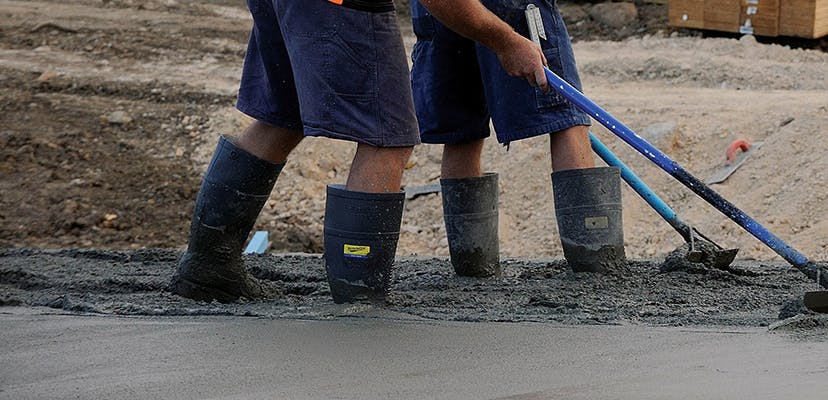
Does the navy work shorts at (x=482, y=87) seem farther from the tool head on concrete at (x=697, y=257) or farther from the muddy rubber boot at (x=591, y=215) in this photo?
the tool head on concrete at (x=697, y=257)

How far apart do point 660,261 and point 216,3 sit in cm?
929

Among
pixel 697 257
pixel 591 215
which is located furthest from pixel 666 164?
pixel 697 257

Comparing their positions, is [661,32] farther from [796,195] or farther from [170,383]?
[170,383]

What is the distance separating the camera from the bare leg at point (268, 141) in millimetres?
3867

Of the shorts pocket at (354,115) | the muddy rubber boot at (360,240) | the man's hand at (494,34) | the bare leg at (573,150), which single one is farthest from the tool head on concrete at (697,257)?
the shorts pocket at (354,115)

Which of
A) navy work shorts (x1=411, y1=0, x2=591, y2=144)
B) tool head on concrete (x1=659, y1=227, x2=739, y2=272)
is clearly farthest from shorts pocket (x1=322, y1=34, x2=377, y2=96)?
tool head on concrete (x1=659, y1=227, x2=739, y2=272)

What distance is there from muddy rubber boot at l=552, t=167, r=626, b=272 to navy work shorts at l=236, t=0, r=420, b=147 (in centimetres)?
75

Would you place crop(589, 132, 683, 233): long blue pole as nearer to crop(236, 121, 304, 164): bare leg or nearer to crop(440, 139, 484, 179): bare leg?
crop(440, 139, 484, 179): bare leg

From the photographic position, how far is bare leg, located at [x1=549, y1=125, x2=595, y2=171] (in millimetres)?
4180

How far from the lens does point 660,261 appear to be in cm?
485

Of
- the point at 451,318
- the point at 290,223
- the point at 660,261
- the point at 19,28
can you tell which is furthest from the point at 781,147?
the point at 19,28

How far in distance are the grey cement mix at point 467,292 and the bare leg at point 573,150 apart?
15.1 inches

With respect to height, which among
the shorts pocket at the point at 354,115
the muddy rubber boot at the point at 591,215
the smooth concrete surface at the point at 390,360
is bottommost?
the smooth concrete surface at the point at 390,360

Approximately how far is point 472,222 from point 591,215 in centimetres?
50
